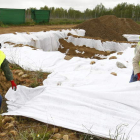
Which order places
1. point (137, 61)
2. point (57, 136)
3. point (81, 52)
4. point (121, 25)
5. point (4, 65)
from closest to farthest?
point (57, 136) < point (4, 65) < point (137, 61) < point (81, 52) < point (121, 25)

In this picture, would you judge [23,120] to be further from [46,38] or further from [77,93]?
[46,38]

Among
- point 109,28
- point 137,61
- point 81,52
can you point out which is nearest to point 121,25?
point 109,28

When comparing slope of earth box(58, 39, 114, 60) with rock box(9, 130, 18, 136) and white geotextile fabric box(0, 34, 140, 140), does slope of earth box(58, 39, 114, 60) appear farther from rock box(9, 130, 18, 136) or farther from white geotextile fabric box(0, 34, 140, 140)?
rock box(9, 130, 18, 136)

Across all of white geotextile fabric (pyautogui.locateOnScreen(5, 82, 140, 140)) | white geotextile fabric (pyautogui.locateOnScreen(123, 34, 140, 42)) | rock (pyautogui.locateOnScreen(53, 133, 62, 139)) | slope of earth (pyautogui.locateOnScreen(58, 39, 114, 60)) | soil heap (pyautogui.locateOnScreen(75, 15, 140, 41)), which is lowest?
rock (pyautogui.locateOnScreen(53, 133, 62, 139))

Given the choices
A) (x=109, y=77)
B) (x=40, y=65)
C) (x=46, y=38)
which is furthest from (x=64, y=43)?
(x=109, y=77)

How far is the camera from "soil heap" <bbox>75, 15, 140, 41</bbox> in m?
10.6

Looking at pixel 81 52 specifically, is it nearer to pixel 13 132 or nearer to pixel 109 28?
pixel 109 28

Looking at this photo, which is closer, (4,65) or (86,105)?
(86,105)

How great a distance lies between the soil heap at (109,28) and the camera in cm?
1062

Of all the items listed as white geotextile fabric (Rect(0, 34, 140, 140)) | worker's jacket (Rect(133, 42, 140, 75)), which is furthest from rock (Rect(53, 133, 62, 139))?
worker's jacket (Rect(133, 42, 140, 75))

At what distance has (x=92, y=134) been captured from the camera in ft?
5.24

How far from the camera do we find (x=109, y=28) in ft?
36.2

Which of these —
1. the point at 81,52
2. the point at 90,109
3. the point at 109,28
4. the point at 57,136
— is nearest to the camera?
the point at 57,136

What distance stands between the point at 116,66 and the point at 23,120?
2.71 m
